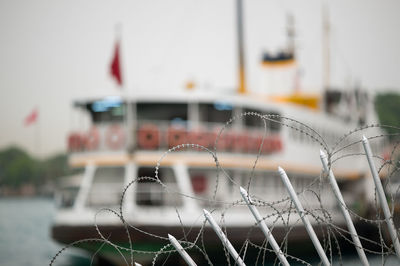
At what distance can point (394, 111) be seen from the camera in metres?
89.1

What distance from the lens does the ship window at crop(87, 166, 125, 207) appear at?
15.0m

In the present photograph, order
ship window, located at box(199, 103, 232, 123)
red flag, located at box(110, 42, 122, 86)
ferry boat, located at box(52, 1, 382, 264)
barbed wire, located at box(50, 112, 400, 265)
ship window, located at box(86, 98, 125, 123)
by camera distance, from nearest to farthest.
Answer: barbed wire, located at box(50, 112, 400, 265) < ferry boat, located at box(52, 1, 382, 264) < ship window, located at box(86, 98, 125, 123) < red flag, located at box(110, 42, 122, 86) < ship window, located at box(199, 103, 232, 123)

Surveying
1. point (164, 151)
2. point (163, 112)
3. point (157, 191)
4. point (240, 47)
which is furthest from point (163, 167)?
point (240, 47)

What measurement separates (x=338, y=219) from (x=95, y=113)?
880 centimetres

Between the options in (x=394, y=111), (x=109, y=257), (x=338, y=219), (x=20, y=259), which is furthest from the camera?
(x=394, y=111)

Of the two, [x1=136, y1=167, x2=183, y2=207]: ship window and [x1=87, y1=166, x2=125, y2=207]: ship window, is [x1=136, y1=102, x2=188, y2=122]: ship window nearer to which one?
[x1=136, y1=167, x2=183, y2=207]: ship window

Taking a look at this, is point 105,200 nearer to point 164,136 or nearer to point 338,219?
point 164,136

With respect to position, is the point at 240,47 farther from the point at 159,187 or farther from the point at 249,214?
the point at 159,187

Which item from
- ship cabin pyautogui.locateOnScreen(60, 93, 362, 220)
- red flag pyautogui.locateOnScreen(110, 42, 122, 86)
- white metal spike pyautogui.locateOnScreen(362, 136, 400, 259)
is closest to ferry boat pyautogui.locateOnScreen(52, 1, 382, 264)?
ship cabin pyautogui.locateOnScreen(60, 93, 362, 220)

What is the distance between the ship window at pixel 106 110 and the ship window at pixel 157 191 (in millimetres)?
1448

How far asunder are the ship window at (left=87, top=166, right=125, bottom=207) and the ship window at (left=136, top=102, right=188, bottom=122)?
1316 millimetres

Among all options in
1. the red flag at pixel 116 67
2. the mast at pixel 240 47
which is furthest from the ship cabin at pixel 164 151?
the mast at pixel 240 47

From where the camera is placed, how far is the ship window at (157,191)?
14.6 meters

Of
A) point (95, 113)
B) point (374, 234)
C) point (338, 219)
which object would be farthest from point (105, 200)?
point (374, 234)
